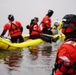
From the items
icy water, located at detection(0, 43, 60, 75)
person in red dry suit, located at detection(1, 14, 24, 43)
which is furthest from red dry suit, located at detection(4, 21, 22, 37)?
icy water, located at detection(0, 43, 60, 75)

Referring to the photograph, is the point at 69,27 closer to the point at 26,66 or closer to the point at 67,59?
the point at 67,59

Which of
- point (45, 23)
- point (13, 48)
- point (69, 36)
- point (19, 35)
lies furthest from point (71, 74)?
point (45, 23)

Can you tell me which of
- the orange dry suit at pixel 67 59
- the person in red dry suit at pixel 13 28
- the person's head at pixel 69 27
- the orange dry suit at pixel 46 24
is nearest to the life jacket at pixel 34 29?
the person in red dry suit at pixel 13 28

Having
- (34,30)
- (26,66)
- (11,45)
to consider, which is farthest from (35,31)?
(26,66)

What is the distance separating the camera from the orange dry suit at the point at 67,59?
11.4ft

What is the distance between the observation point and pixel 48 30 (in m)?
16.3

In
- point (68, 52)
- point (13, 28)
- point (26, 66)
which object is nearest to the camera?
point (68, 52)

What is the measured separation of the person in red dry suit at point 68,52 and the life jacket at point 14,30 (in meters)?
9.09

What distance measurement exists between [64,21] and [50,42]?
11202 mm

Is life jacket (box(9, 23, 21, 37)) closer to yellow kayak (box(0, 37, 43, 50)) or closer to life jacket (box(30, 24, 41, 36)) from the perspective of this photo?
yellow kayak (box(0, 37, 43, 50))

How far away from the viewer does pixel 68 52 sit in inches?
136

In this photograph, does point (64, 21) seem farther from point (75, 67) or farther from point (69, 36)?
point (75, 67)

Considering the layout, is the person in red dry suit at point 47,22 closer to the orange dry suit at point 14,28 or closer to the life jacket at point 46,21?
the life jacket at point 46,21

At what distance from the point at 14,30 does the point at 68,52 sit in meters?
9.55
